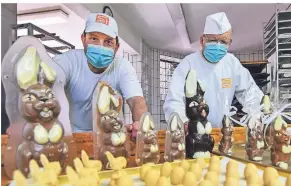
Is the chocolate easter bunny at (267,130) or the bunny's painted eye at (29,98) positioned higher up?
the bunny's painted eye at (29,98)

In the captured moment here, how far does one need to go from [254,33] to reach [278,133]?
1.08 m

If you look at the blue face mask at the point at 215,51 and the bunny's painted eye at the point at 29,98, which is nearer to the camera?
the bunny's painted eye at the point at 29,98

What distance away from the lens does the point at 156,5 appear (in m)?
1.54

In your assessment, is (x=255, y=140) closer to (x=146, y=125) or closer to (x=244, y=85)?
(x=146, y=125)

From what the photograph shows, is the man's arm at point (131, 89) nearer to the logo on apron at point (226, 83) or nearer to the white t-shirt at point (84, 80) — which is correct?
the white t-shirt at point (84, 80)

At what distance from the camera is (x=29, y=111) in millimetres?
700

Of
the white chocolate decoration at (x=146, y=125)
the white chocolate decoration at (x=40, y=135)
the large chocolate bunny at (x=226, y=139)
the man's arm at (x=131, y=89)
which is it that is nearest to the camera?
the white chocolate decoration at (x=40, y=135)

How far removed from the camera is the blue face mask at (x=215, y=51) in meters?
1.50

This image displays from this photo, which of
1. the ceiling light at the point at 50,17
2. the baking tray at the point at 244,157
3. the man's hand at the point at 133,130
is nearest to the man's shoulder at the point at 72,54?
the ceiling light at the point at 50,17

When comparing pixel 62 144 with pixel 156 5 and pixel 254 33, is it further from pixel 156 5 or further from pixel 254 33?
pixel 254 33

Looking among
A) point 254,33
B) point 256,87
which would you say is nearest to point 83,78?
point 256,87

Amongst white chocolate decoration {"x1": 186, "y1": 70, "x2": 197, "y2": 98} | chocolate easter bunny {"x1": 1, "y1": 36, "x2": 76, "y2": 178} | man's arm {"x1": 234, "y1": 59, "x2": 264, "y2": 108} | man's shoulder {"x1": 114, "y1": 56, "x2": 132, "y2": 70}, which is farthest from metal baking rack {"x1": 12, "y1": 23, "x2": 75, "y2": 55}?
man's arm {"x1": 234, "y1": 59, "x2": 264, "y2": 108}

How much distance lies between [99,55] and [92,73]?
18 cm

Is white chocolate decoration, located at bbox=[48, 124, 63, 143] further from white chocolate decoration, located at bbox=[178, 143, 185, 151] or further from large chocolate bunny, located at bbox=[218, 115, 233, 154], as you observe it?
large chocolate bunny, located at bbox=[218, 115, 233, 154]
